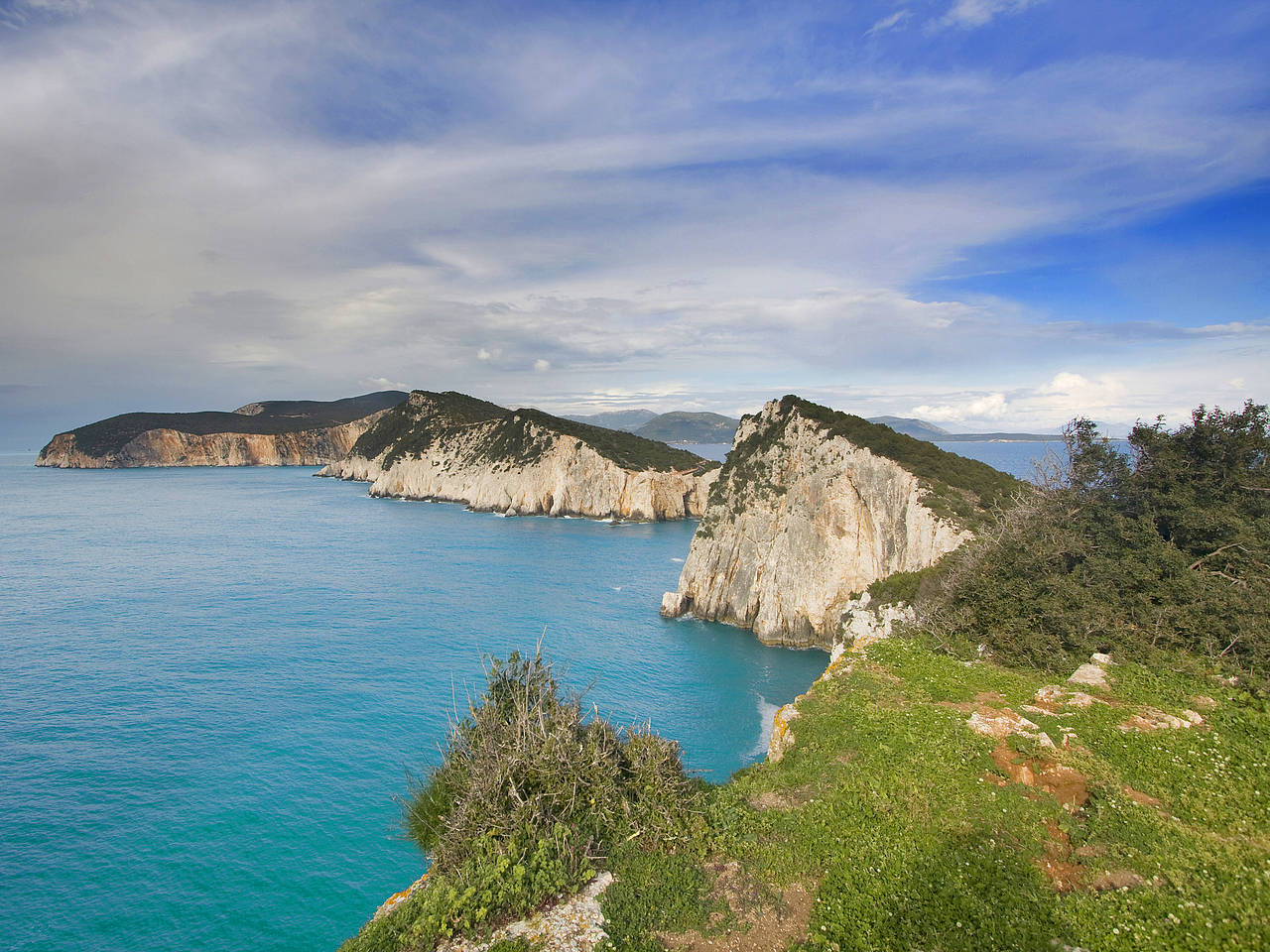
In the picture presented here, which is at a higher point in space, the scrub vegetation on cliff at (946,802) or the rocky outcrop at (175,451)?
the rocky outcrop at (175,451)

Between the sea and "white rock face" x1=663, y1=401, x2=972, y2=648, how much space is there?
3.02 m

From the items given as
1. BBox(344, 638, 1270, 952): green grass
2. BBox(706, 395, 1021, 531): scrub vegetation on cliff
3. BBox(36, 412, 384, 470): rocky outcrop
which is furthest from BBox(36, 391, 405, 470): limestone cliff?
BBox(344, 638, 1270, 952): green grass

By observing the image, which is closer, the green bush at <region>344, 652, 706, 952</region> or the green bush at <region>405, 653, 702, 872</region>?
the green bush at <region>344, 652, 706, 952</region>

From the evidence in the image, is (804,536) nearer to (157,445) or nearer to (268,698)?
(268,698)

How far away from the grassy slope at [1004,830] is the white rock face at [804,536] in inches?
947

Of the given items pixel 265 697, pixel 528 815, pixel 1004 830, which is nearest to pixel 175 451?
pixel 265 697

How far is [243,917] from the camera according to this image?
16.5m

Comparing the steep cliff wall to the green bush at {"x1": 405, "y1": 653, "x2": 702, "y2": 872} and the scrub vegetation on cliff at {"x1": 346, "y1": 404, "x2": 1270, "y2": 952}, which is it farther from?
the scrub vegetation on cliff at {"x1": 346, "y1": 404, "x2": 1270, "y2": 952}

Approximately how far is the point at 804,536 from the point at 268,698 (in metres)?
35.5

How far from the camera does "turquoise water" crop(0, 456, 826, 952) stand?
1739 centimetres

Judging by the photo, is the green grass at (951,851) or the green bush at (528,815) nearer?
the green grass at (951,851)

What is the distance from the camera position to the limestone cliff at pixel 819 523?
37.5 m

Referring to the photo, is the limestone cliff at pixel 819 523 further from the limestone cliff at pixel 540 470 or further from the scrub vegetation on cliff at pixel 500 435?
the scrub vegetation on cliff at pixel 500 435

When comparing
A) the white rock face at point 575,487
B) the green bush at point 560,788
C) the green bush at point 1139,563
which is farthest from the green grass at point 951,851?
the white rock face at point 575,487
